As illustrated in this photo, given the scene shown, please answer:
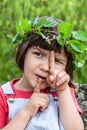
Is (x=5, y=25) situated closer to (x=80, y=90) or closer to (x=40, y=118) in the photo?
(x=80, y=90)

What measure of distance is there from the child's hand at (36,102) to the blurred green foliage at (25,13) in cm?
210

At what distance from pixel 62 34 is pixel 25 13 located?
2.39 metres

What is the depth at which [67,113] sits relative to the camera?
9.35ft

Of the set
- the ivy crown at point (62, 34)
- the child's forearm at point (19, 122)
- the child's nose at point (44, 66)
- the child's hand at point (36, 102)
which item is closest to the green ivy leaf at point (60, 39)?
the ivy crown at point (62, 34)

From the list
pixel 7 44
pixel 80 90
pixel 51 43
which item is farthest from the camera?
pixel 7 44

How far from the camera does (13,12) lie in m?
5.25

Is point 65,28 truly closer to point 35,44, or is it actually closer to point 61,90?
point 35,44

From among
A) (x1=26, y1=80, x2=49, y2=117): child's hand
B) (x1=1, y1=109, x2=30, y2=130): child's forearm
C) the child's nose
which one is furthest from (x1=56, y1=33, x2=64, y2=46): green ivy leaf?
(x1=1, y1=109, x2=30, y2=130): child's forearm

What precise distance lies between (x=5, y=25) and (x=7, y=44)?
0.22m

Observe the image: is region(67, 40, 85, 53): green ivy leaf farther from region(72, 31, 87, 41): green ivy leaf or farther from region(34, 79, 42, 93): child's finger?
region(34, 79, 42, 93): child's finger

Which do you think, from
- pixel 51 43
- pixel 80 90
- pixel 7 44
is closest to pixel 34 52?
pixel 51 43

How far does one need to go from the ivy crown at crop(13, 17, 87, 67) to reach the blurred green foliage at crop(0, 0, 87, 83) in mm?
2030

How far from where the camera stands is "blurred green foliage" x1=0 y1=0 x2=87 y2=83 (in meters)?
5.03

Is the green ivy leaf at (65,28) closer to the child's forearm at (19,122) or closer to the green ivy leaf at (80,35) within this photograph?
the green ivy leaf at (80,35)
